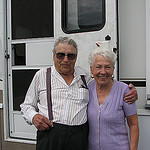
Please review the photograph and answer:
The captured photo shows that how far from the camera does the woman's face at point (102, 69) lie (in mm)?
1391

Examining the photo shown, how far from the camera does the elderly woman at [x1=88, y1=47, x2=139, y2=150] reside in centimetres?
136

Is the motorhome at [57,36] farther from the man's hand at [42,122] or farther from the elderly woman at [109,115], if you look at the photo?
the man's hand at [42,122]

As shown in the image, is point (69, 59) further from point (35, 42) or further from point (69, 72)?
point (35, 42)

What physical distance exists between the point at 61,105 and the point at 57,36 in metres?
0.97

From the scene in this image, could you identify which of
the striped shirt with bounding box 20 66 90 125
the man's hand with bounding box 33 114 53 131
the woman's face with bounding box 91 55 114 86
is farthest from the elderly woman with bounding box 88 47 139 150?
the man's hand with bounding box 33 114 53 131

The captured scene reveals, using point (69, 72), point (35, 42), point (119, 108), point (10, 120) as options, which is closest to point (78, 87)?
point (69, 72)

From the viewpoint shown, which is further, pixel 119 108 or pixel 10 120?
pixel 10 120

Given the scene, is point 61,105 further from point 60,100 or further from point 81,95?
point 81,95

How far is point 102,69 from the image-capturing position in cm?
139

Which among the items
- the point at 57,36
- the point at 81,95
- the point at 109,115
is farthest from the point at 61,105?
the point at 57,36

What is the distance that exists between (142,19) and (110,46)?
0.51 metres

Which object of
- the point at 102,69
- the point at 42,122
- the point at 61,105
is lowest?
the point at 42,122

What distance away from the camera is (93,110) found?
1.42m

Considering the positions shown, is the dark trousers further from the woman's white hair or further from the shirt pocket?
the woman's white hair
